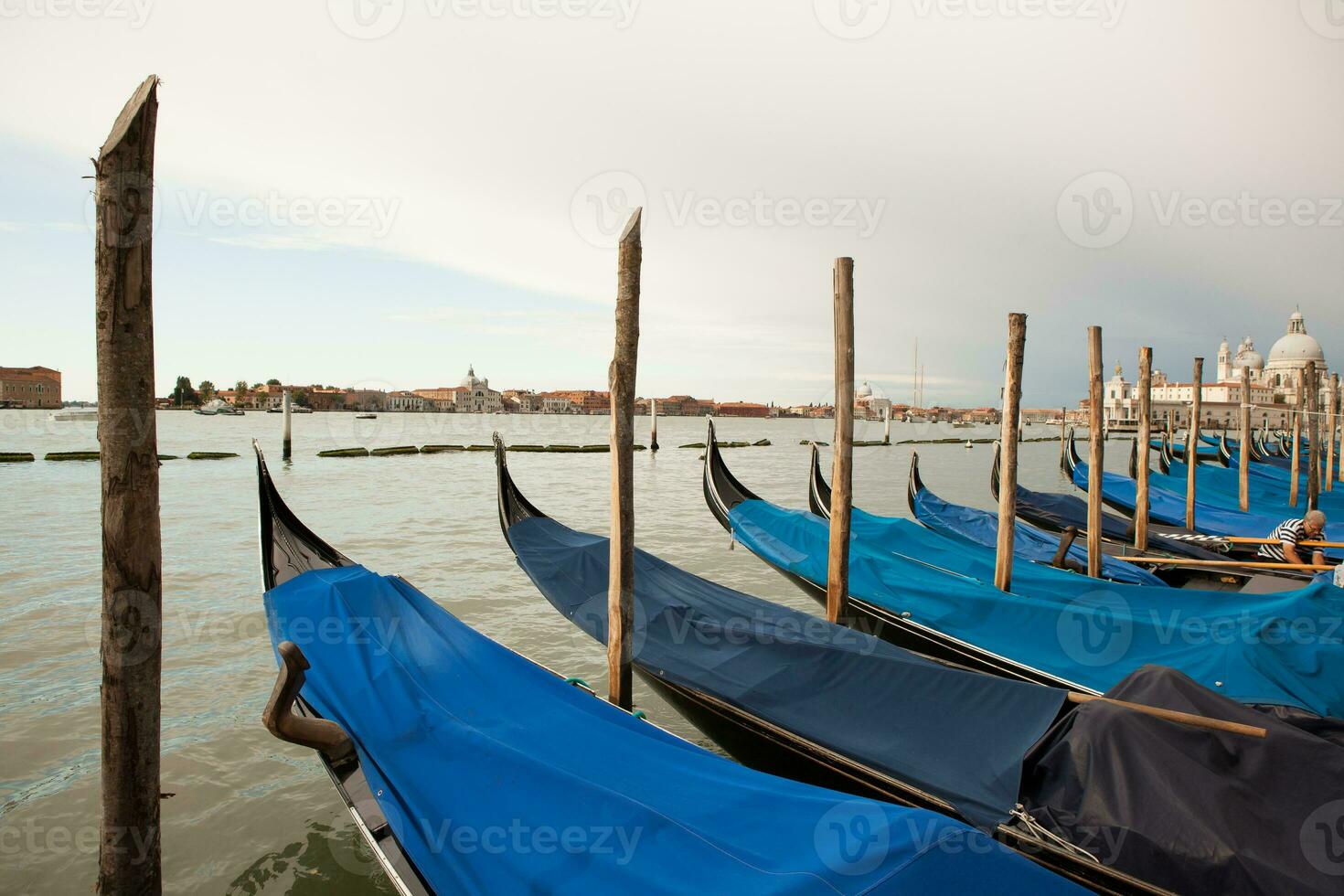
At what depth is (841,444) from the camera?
4039 mm

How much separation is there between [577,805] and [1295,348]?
85859 millimetres

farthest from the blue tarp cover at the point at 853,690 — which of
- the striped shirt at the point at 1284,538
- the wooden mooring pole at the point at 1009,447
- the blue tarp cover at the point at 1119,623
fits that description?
the striped shirt at the point at 1284,538

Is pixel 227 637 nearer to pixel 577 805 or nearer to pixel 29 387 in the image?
pixel 577 805

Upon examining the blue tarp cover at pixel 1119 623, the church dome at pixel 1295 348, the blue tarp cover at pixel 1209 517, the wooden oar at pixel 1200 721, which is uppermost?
the church dome at pixel 1295 348

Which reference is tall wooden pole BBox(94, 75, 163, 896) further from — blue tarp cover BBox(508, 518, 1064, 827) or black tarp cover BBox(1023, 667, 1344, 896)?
black tarp cover BBox(1023, 667, 1344, 896)

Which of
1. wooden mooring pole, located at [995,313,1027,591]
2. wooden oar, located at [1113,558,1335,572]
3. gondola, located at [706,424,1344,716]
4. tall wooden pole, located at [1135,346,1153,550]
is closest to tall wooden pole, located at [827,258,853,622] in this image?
gondola, located at [706,424,1344,716]

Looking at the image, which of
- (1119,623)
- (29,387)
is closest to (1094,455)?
(1119,623)

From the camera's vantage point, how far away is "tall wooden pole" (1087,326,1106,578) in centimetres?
538

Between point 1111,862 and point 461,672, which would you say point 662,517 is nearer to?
point 461,672

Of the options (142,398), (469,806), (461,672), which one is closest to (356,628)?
(461,672)

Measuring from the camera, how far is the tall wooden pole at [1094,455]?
5.38m

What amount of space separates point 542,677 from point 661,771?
0.77 metres

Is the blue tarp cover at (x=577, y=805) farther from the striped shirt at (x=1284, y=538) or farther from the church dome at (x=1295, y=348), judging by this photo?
the church dome at (x=1295, y=348)

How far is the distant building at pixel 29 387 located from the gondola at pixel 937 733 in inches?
2765
